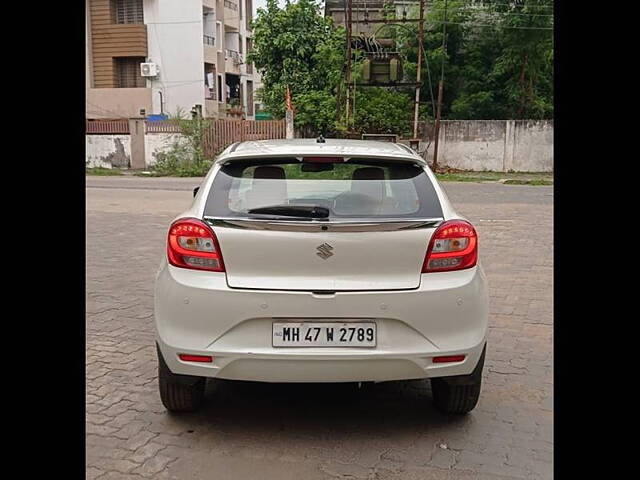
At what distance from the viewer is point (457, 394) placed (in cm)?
400

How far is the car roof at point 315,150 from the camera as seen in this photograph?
154 inches

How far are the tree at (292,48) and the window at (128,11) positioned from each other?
7.28 m

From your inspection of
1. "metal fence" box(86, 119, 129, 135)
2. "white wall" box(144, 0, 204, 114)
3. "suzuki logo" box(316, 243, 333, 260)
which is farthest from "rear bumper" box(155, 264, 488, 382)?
"white wall" box(144, 0, 204, 114)

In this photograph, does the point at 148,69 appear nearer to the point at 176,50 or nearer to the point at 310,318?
the point at 176,50

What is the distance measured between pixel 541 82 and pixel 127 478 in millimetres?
27297

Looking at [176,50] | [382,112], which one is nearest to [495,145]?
[382,112]

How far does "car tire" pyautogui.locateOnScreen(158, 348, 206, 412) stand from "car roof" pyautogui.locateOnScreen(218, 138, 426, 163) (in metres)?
1.26

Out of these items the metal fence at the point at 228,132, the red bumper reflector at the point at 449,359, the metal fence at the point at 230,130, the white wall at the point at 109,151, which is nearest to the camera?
the red bumper reflector at the point at 449,359

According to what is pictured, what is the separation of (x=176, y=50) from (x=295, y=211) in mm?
32807

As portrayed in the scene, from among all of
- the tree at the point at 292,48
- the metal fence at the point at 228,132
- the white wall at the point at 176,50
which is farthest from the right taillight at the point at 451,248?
the white wall at the point at 176,50

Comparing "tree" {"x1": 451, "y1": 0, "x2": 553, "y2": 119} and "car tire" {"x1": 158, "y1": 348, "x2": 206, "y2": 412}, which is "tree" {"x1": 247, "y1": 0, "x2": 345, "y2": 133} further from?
"car tire" {"x1": 158, "y1": 348, "x2": 206, "y2": 412}

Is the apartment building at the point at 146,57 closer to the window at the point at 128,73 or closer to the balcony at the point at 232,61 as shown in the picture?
the window at the point at 128,73

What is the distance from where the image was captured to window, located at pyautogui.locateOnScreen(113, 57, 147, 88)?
34.9 meters
